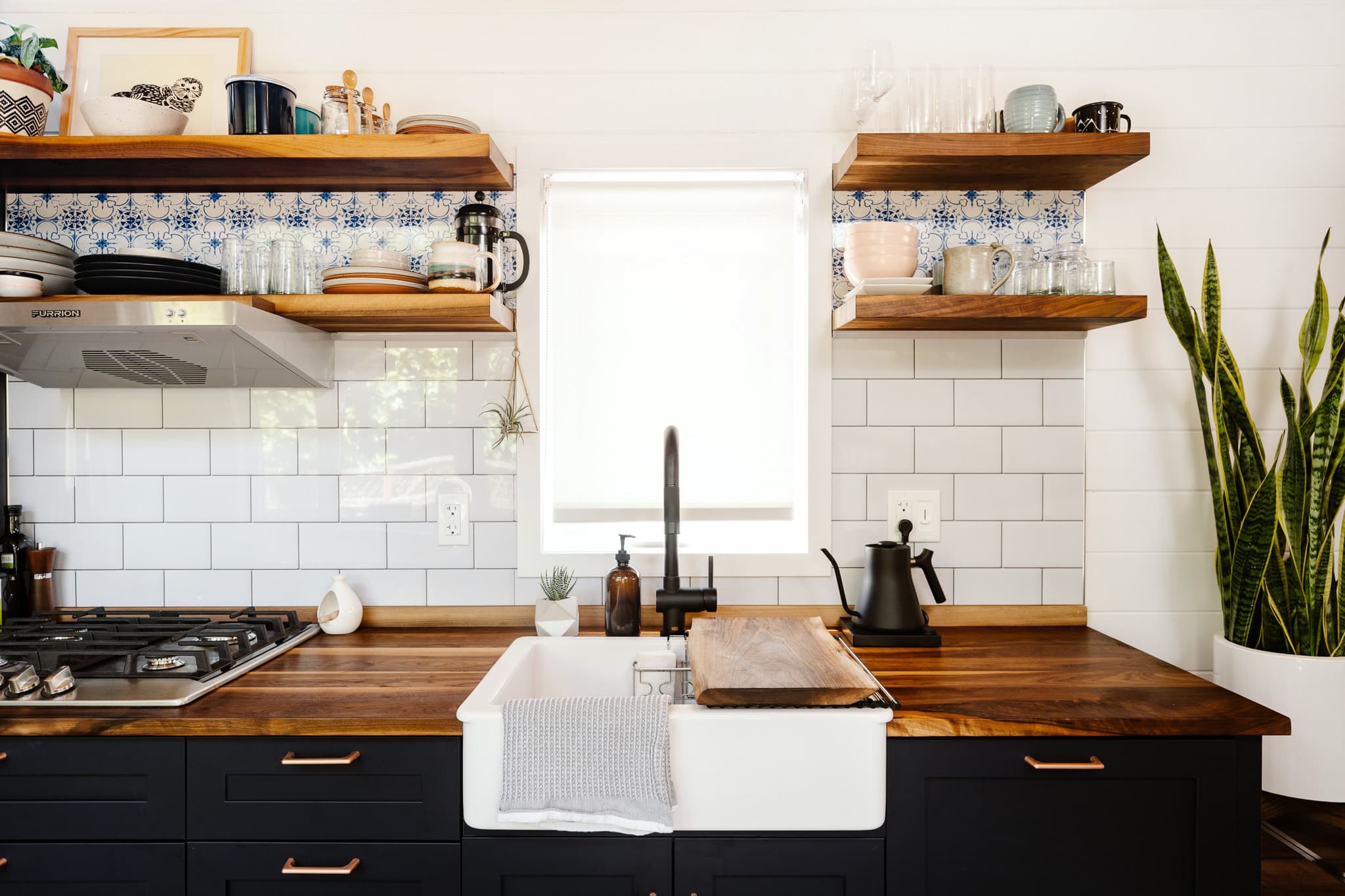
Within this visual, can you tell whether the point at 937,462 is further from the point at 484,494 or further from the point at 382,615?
the point at 382,615

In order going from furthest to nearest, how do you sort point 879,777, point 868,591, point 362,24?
point 362,24 < point 868,591 < point 879,777

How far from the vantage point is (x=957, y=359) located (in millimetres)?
2002

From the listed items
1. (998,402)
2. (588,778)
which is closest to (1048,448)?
(998,402)

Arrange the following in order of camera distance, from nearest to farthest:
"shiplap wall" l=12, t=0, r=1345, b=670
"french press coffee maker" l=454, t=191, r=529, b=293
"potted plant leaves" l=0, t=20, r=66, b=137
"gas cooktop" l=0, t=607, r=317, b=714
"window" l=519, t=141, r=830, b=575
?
"gas cooktop" l=0, t=607, r=317, b=714
"potted plant leaves" l=0, t=20, r=66, b=137
"french press coffee maker" l=454, t=191, r=529, b=293
"shiplap wall" l=12, t=0, r=1345, b=670
"window" l=519, t=141, r=830, b=575

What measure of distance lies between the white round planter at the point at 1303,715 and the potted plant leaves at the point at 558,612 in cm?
155

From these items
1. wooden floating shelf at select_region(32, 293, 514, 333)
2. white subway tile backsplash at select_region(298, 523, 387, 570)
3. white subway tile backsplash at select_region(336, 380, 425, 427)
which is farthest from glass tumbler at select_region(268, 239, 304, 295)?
white subway tile backsplash at select_region(298, 523, 387, 570)

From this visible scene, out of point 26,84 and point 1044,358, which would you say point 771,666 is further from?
point 26,84

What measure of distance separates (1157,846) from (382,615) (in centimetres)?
175

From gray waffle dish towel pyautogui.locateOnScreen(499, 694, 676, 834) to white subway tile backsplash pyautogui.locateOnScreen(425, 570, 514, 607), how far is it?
75cm

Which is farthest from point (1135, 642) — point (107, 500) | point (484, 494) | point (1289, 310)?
point (107, 500)

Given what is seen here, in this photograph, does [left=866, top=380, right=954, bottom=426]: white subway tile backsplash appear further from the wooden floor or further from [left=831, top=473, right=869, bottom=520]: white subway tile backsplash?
the wooden floor

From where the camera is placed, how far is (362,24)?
1985 mm

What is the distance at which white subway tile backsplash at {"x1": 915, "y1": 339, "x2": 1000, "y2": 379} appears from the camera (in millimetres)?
1998

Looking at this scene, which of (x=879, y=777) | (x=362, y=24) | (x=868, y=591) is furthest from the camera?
(x=362, y=24)
